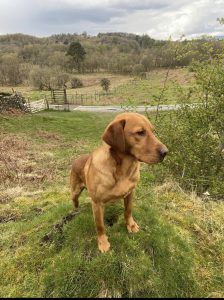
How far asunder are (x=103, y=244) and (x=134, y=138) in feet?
5.16

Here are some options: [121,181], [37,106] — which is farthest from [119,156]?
[37,106]

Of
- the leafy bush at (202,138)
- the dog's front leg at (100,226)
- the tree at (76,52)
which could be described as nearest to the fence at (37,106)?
the leafy bush at (202,138)

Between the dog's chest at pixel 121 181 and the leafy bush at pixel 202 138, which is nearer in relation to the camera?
the dog's chest at pixel 121 181

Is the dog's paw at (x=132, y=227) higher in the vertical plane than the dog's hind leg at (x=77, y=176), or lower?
lower

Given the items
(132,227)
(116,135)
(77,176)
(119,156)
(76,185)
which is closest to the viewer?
(116,135)

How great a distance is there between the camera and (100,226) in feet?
14.3

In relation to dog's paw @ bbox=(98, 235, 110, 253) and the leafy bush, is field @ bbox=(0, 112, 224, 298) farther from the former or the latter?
the leafy bush

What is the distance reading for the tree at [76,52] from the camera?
88.6 m

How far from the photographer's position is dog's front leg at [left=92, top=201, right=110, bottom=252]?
4.29m

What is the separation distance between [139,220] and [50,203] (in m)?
2.63

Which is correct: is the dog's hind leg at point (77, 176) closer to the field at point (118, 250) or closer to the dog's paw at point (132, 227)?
the field at point (118, 250)

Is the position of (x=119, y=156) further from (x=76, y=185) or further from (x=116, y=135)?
(x=76, y=185)

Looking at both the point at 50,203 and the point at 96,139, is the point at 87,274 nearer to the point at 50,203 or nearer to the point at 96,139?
the point at 50,203

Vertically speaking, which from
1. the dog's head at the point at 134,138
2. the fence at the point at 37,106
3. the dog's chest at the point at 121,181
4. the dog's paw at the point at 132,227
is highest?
the dog's head at the point at 134,138
